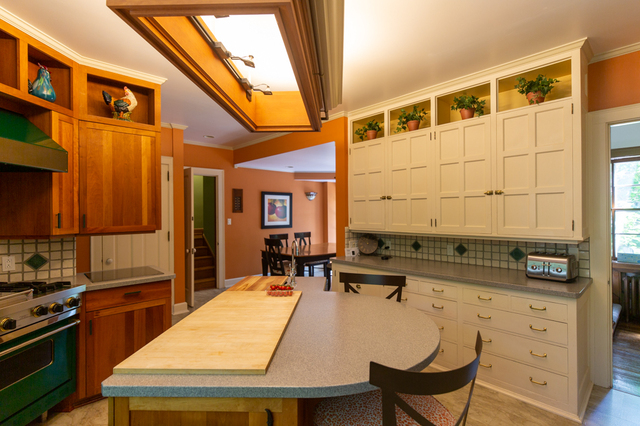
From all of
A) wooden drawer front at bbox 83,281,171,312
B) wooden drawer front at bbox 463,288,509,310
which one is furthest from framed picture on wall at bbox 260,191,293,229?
wooden drawer front at bbox 463,288,509,310

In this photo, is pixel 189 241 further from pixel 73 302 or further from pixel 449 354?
pixel 449 354

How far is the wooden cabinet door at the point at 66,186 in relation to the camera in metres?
2.21

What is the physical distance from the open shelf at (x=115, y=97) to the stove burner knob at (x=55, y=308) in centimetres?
144

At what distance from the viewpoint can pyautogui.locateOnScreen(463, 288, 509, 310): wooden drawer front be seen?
91.3 inches

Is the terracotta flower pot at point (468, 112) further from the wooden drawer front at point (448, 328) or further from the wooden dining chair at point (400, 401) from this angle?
the wooden dining chair at point (400, 401)

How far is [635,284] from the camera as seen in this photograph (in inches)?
153

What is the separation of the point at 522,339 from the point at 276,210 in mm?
5605

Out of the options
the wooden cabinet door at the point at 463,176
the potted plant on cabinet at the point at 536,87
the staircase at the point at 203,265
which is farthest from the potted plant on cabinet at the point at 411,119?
the staircase at the point at 203,265

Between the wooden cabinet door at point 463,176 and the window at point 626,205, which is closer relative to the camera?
the wooden cabinet door at point 463,176

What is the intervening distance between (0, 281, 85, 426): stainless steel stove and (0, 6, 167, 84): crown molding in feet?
5.48

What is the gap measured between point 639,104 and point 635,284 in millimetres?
2857

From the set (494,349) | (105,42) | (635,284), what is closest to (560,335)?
(494,349)

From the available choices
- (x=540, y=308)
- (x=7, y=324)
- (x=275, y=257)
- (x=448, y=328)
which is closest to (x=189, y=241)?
(x=275, y=257)

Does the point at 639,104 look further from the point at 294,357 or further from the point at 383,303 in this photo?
the point at 294,357
